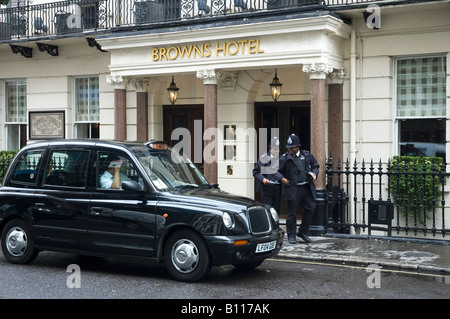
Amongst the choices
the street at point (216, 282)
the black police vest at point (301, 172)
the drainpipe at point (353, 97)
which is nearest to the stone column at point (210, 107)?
the drainpipe at point (353, 97)

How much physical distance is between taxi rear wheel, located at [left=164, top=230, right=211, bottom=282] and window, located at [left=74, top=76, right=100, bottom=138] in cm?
1026

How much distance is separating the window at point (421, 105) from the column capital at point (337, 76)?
1176mm

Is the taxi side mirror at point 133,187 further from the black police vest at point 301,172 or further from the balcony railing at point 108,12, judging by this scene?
the balcony railing at point 108,12

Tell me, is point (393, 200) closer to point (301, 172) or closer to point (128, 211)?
point (301, 172)

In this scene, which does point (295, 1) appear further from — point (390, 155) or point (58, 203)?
point (58, 203)

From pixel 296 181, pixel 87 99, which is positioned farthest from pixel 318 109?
pixel 87 99

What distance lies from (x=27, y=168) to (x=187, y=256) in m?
3.11

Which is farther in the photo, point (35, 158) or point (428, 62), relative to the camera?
point (428, 62)

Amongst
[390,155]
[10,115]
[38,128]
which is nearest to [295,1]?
[390,155]

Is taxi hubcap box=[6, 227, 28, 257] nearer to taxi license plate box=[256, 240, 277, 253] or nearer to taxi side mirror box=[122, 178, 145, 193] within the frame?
taxi side mirror box=[122, 178, 145, 193]

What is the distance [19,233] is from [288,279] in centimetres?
399

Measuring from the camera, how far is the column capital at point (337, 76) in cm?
1416

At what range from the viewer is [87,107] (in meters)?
18.3

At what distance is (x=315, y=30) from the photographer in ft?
42.8
